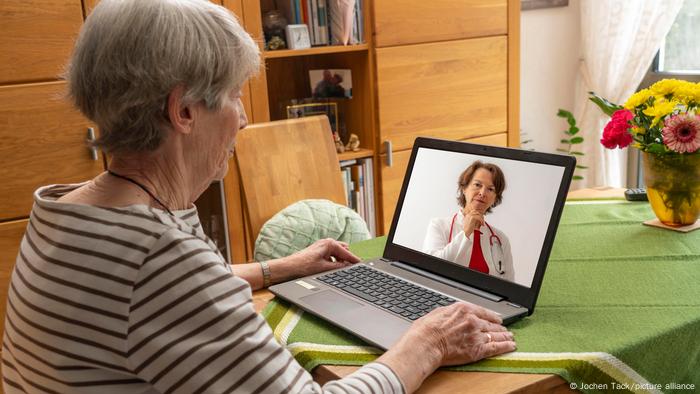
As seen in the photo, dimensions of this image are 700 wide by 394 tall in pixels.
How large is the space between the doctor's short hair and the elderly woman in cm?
33

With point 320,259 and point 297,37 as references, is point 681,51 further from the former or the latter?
point 320,259

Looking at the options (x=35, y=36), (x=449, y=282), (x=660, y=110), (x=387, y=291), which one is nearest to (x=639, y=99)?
(x=660, y=110)

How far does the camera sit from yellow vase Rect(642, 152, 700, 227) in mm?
1685

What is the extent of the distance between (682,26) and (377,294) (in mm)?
2912

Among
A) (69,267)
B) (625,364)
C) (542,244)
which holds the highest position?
(69,267)

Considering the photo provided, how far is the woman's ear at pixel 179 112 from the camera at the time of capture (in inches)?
38.1

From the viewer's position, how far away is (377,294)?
1324 mm

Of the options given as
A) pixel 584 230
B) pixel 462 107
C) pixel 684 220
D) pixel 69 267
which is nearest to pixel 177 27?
pixel 69 267

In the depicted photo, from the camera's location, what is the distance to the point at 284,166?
216 cm

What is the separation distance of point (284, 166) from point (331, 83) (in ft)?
3.04

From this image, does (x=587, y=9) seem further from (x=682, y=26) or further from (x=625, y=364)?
(x=625, y=364)

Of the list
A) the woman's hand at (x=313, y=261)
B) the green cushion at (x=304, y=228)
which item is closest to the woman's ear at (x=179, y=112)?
the woman's hand at (x=313, y=261)

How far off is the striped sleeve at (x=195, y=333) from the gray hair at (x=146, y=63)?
0.19 metres

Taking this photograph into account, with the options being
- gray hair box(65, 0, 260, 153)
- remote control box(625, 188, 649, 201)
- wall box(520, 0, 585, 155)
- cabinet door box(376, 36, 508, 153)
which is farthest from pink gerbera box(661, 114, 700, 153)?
wall box(520, 0, 585, 155)
